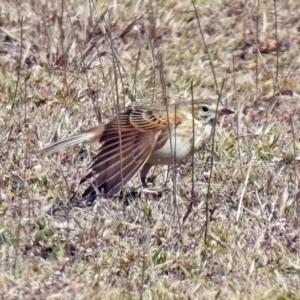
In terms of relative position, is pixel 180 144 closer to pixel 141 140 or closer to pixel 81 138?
pixel 141 140

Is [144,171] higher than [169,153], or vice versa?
[169,153]

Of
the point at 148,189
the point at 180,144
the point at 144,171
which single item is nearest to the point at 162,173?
the point at 144,171

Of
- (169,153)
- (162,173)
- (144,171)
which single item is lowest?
(162,173)

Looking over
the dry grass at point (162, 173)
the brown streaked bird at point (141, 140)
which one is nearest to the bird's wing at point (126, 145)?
the brown streaked bird at point (141, 140)

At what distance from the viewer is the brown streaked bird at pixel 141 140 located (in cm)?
666

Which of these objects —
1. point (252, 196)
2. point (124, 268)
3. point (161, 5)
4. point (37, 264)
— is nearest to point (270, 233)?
point (252, 196)

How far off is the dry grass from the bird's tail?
0.14 metres

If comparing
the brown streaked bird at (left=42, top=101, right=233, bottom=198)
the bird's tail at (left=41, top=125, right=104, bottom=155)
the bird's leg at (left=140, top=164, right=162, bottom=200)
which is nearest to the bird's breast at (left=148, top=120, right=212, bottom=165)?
the brown streaked bird at (left=42, top=101, right=233, bottom=198)

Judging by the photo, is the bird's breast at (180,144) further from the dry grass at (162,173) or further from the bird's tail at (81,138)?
the bird's tail at (81,138)

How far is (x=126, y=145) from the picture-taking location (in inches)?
277

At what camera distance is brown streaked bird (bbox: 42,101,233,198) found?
21.8 ft

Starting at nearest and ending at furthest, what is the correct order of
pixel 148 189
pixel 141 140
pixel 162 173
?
1. pixel 148 189
2. pixel 141 140
3. pixel 162 173

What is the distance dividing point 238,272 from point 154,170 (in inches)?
71.9

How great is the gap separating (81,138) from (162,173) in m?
0.67
